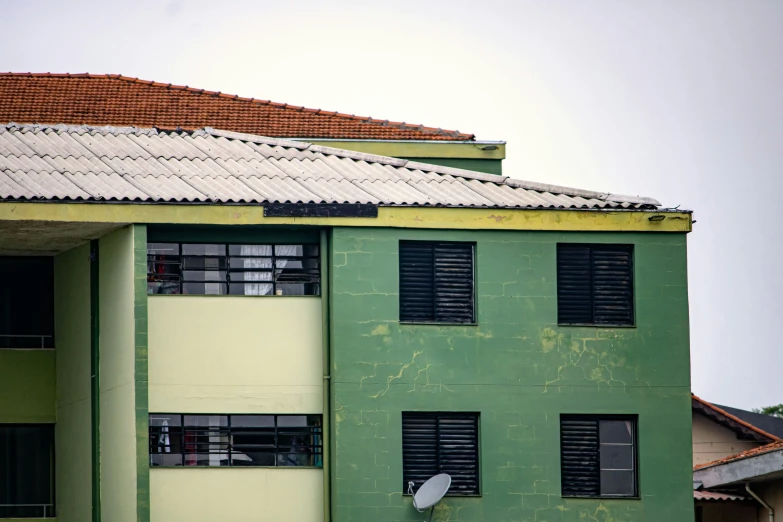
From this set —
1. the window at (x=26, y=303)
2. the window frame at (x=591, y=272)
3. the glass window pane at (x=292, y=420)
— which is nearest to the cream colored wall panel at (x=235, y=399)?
the glass window pane at (x=292, y=420)

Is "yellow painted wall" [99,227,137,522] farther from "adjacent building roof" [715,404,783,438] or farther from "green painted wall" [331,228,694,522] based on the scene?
"adjacent building roof" [715,404,783,438]

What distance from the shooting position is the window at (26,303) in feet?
104

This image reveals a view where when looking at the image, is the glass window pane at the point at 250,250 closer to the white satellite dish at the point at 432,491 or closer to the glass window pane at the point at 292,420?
the glass window pane at the point at 292,420

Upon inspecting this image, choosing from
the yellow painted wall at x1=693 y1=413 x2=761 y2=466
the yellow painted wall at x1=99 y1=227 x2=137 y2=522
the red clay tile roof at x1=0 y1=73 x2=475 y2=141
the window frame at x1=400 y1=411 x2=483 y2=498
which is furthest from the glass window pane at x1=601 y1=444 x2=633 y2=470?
the yellow painted wall at x1=693 y1=413 x2=761 y2=466

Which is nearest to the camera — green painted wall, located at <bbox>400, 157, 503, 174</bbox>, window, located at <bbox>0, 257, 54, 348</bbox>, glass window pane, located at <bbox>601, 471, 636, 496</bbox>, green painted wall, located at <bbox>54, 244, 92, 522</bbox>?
glass window pane, located at <bbox>601, 471, 636, 496</bbox>

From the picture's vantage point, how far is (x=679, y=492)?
29328mm

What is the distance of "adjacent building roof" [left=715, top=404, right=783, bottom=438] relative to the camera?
170ft

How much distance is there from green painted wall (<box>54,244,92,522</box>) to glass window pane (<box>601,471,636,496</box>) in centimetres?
950

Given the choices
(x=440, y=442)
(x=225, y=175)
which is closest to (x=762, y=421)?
(x=440, y=442)

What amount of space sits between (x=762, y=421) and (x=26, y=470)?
29045mm

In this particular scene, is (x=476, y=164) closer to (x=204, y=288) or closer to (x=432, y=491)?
(x=204, y=288)

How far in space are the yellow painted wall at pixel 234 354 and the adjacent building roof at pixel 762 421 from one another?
2524 centimetres

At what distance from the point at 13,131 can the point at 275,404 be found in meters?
8.33

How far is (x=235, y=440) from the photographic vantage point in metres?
29.1
